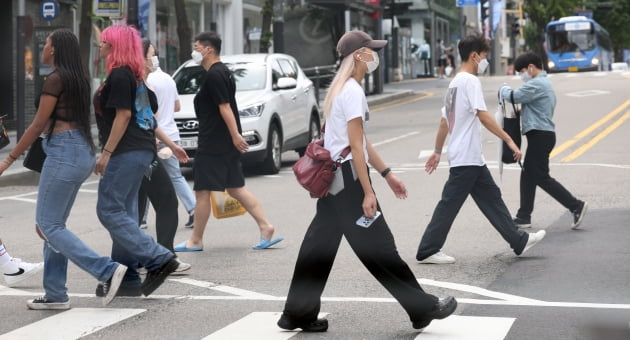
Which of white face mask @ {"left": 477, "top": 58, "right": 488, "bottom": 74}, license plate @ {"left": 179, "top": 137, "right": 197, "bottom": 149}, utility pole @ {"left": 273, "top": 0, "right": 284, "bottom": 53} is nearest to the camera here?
white face mask @ {"left": 477, "top": 58, "right": 488, "bottom": 74}

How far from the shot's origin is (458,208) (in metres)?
9.36

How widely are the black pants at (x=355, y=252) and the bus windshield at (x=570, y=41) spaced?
57568mm

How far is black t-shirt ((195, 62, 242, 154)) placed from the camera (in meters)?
10.1

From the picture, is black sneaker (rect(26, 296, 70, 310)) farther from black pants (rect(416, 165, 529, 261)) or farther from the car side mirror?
the car side mirror

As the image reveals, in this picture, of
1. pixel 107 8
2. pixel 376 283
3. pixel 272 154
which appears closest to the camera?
pixel 376 283

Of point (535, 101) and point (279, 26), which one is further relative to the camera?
point (279, 26)

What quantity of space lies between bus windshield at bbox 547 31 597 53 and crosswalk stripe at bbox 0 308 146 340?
5726 centimetres

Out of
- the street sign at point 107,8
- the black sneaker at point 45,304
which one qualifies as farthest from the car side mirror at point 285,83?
the black sneaker at point 45,304

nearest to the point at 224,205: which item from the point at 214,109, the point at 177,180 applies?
the point at 214,109

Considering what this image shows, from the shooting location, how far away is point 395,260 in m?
6.58

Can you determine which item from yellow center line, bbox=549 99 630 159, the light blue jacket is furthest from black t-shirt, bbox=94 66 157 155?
yellow center line, bbox=549 99 630 159

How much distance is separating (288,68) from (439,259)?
991 cm

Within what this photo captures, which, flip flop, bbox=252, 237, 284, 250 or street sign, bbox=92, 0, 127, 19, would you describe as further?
street sign, bbox=92, 0, 127, 19

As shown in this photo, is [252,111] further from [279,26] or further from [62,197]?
[279,26]
